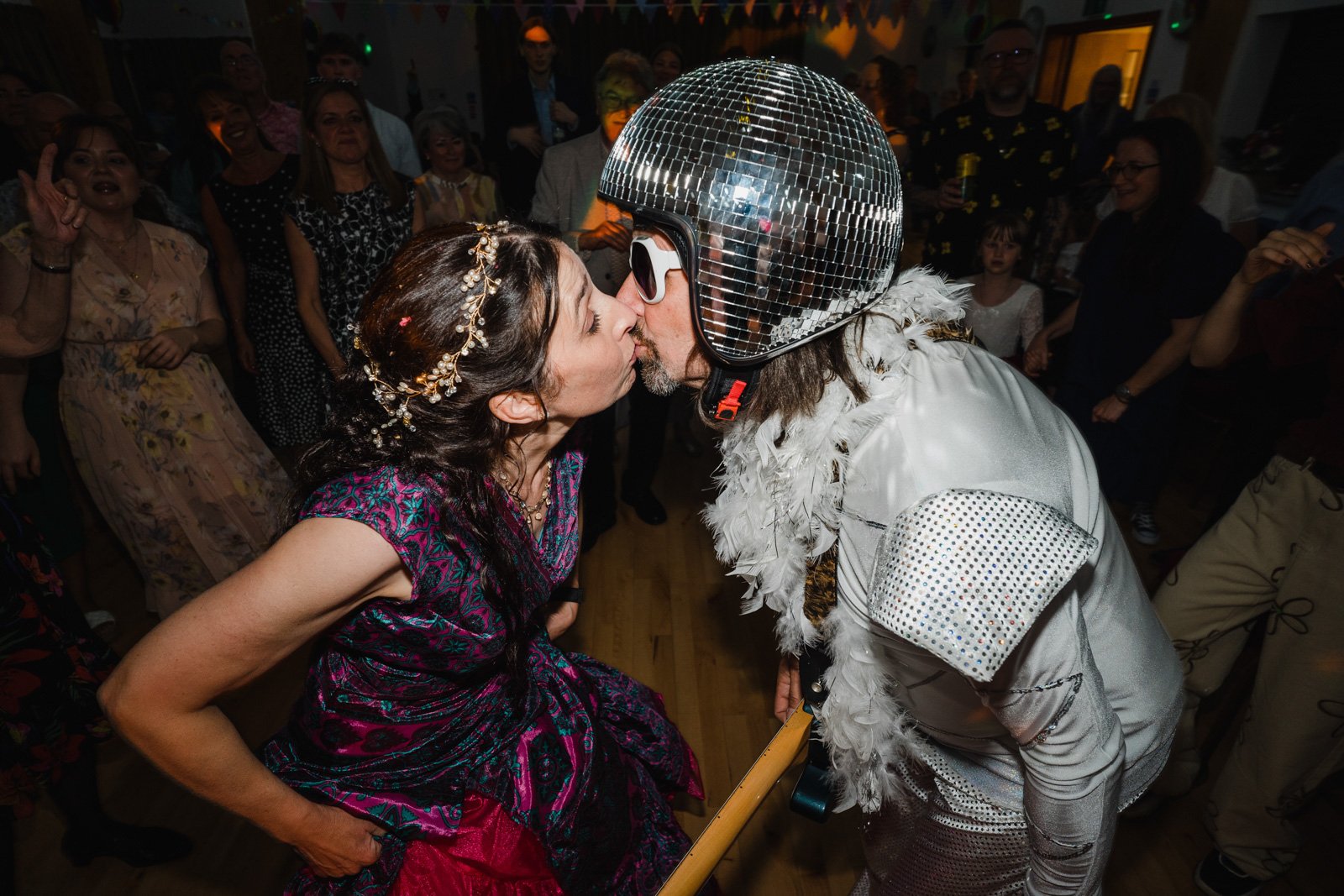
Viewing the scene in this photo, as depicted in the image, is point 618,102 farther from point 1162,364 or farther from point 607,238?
point 1162,364

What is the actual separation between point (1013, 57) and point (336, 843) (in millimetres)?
4254

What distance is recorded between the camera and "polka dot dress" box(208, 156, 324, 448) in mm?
3295

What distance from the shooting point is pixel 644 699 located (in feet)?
5.69

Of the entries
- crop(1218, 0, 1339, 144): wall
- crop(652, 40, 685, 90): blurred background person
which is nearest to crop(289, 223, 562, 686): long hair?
crop(652, 40, 685, 90): blurred background person

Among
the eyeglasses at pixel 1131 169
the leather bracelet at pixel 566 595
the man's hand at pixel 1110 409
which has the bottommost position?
the man's hand at pixel 1110 409

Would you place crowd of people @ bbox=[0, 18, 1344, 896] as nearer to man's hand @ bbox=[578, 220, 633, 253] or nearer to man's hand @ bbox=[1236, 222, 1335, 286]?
man's hand @ bbox=[1236, 222, 1335, 286]

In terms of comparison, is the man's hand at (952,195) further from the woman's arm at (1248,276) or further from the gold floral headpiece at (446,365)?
the gold floral headpiece at (446,365)

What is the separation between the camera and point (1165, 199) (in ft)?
8.89

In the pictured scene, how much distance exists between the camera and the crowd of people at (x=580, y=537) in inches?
39.2

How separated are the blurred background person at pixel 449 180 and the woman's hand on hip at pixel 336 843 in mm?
2788

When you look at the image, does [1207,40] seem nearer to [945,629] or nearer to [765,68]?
[765,68]

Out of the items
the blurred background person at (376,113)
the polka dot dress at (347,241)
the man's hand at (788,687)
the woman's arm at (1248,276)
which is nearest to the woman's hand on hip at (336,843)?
the man's hand at (788,687)

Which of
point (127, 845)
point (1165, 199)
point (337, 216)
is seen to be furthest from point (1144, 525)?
point (127, 845)

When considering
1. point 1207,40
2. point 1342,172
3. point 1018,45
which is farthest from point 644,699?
point 1207,40
